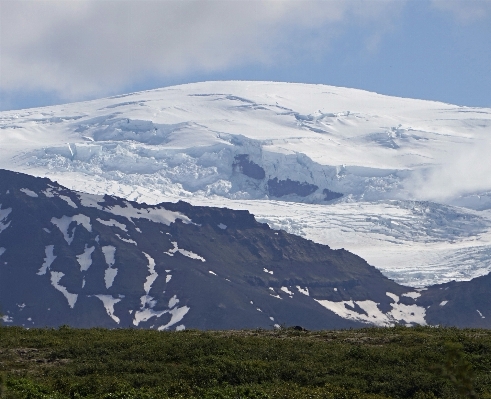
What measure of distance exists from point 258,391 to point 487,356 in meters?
9.19

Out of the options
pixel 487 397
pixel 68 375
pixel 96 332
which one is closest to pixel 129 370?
pixel 68 375

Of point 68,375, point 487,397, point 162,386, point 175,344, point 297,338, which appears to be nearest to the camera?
point 487,397

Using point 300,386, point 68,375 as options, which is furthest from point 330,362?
point 68,375

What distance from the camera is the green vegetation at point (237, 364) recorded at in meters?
26.1

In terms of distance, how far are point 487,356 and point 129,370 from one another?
11925 mm

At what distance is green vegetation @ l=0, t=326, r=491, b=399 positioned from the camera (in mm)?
26141

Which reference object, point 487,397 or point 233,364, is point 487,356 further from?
point 233,364

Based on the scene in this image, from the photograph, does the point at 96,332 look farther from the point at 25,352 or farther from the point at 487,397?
the point at 487,397

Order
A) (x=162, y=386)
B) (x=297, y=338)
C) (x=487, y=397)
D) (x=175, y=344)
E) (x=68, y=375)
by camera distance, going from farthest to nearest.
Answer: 1. (x=297, y=338)
2. (x=175, y=344)
3. (x=68, y=375)
4. (x=162, y=386)
5. (x=487, y=397)

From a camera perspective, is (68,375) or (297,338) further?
(297,338)

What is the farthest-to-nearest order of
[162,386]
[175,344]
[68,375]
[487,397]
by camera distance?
1. [175,344]
2. [68,375]
3. [162,386]
4. [487,397]

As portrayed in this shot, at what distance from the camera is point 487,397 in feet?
81.7

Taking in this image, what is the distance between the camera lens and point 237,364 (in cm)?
2880

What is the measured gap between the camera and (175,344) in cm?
3195
